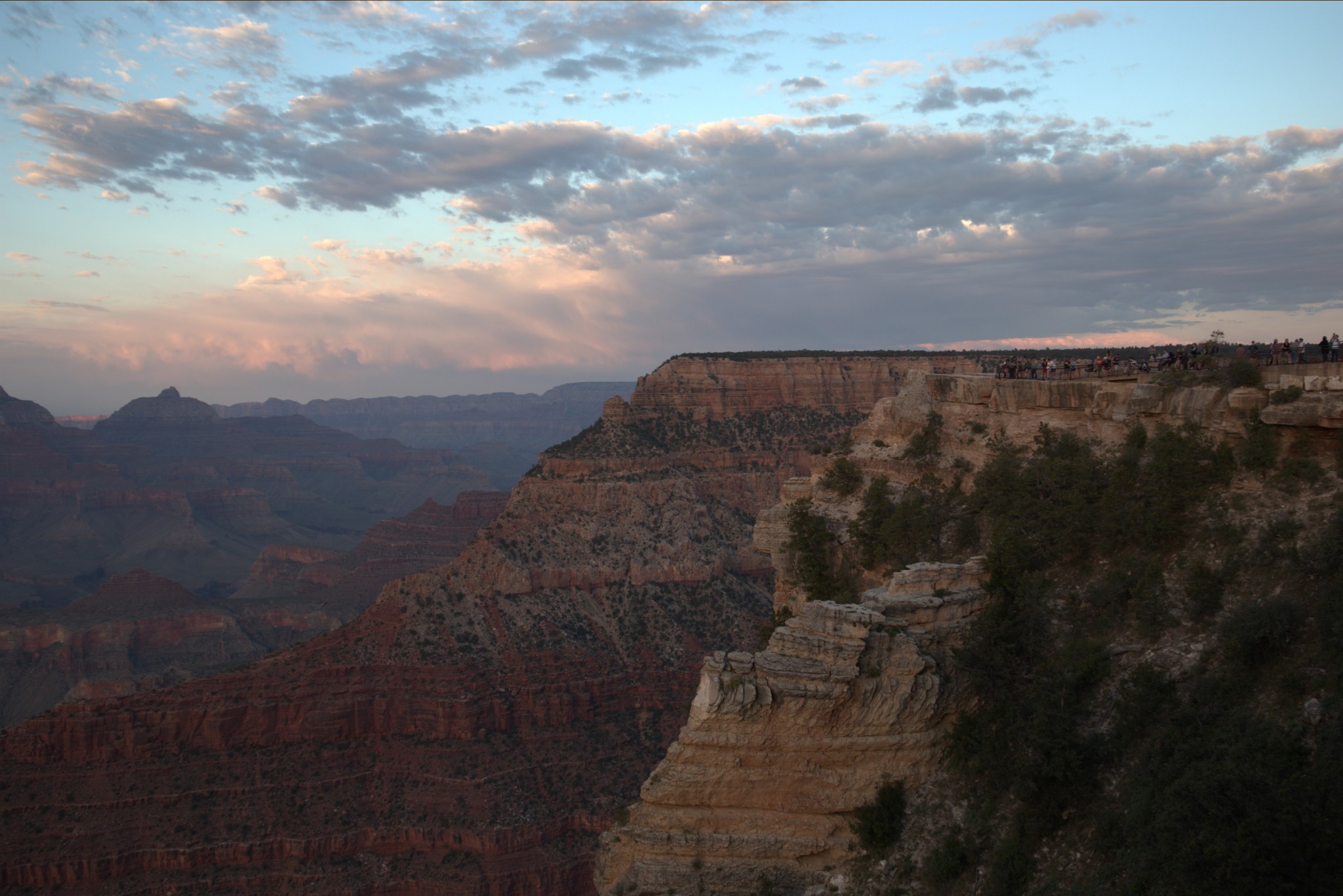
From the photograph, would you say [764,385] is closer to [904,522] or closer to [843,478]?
[843,478]

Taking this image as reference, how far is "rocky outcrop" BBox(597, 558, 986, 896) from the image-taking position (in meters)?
19.8

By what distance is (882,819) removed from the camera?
19562 millimetres

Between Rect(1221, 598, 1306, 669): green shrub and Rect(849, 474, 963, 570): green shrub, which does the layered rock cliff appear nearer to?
Rect(1221, 598, 1306, 669): green shrub

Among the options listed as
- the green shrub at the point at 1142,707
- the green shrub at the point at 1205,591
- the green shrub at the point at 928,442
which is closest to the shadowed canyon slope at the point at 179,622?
the green shrub at the point at 928,442

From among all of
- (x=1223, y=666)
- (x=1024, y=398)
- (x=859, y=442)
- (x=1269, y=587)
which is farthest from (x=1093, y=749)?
(x=859, y=442)

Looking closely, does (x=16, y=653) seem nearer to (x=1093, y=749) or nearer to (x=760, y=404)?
(x=760, y=404)

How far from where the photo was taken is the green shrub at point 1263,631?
17.1 metres

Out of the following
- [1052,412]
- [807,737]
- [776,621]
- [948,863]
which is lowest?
[948,863]

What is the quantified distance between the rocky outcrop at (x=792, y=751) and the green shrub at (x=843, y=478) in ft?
40.8

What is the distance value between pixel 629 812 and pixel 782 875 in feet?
15.1

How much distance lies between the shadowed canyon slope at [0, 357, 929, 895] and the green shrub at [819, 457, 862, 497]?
3444 centimetres

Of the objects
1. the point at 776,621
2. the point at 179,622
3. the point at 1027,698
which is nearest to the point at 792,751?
the point at 1027,698

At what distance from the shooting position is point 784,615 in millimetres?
31828

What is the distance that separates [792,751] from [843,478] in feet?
48.5
